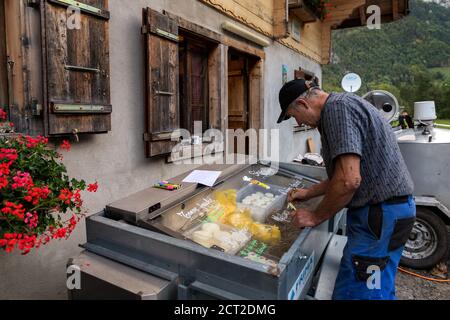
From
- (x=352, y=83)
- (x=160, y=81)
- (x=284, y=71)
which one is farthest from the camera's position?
(x=284, y=71)

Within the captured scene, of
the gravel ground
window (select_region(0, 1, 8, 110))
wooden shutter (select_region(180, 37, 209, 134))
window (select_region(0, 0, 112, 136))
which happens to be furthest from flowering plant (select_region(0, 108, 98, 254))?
the gravel ground

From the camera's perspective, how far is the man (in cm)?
170

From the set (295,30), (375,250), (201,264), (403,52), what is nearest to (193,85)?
(375,250)

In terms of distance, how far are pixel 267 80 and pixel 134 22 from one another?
137 inches

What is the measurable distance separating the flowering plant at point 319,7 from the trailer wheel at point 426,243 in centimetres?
569

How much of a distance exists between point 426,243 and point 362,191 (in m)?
2.61

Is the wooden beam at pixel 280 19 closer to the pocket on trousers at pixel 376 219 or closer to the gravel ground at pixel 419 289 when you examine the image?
the gravel ground at pixel 419 289

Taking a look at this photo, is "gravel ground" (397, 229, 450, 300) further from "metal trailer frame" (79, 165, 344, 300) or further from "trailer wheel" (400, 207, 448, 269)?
"metal trailer frame" (79, 165, 344, 300)

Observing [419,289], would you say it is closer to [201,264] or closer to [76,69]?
[201,264]

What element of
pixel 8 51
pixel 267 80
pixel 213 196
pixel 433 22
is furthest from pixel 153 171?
pixel 433 22

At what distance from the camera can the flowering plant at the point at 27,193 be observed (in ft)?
4.99

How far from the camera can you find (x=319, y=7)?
320 inches

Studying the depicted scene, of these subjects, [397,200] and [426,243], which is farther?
[426,243]

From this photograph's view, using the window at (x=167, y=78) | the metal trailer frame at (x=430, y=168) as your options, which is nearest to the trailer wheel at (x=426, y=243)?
the metal trailer frame at (x=430, y=168)
